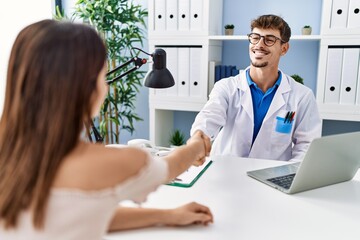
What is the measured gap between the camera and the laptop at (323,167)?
3.46ft

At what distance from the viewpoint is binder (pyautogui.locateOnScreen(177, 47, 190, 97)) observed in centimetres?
259

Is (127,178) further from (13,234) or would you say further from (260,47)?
(260,47)

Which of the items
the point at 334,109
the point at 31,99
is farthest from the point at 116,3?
the point at 31,99

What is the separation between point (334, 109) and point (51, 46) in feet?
7.04

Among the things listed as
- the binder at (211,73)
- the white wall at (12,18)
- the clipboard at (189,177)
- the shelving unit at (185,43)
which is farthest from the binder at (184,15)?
the clipboard at (189,177)

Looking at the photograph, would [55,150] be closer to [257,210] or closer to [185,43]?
[257,210]

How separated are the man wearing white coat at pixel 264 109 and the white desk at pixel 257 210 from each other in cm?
60

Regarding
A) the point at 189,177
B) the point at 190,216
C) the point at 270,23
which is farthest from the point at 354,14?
the point at 190,216

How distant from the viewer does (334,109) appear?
234 centimetres

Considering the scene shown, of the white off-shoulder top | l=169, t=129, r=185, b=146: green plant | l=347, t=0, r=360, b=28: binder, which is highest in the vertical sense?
l=347, t=0, r=360, b=28: binder

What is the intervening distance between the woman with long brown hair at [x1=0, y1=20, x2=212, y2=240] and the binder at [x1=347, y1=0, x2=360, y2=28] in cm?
206

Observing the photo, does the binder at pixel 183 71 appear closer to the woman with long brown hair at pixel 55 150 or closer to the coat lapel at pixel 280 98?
the coat lapel at pixel 280 98

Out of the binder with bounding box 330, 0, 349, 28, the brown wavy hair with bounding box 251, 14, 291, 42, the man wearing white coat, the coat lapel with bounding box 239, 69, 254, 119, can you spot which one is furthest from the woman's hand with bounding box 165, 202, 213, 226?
the binder with bounding box 330, 0, 349, 28

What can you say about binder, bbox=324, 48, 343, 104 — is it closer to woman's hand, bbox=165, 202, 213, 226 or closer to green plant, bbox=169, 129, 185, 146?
green plant, bbox=169, 129, 185, 146
